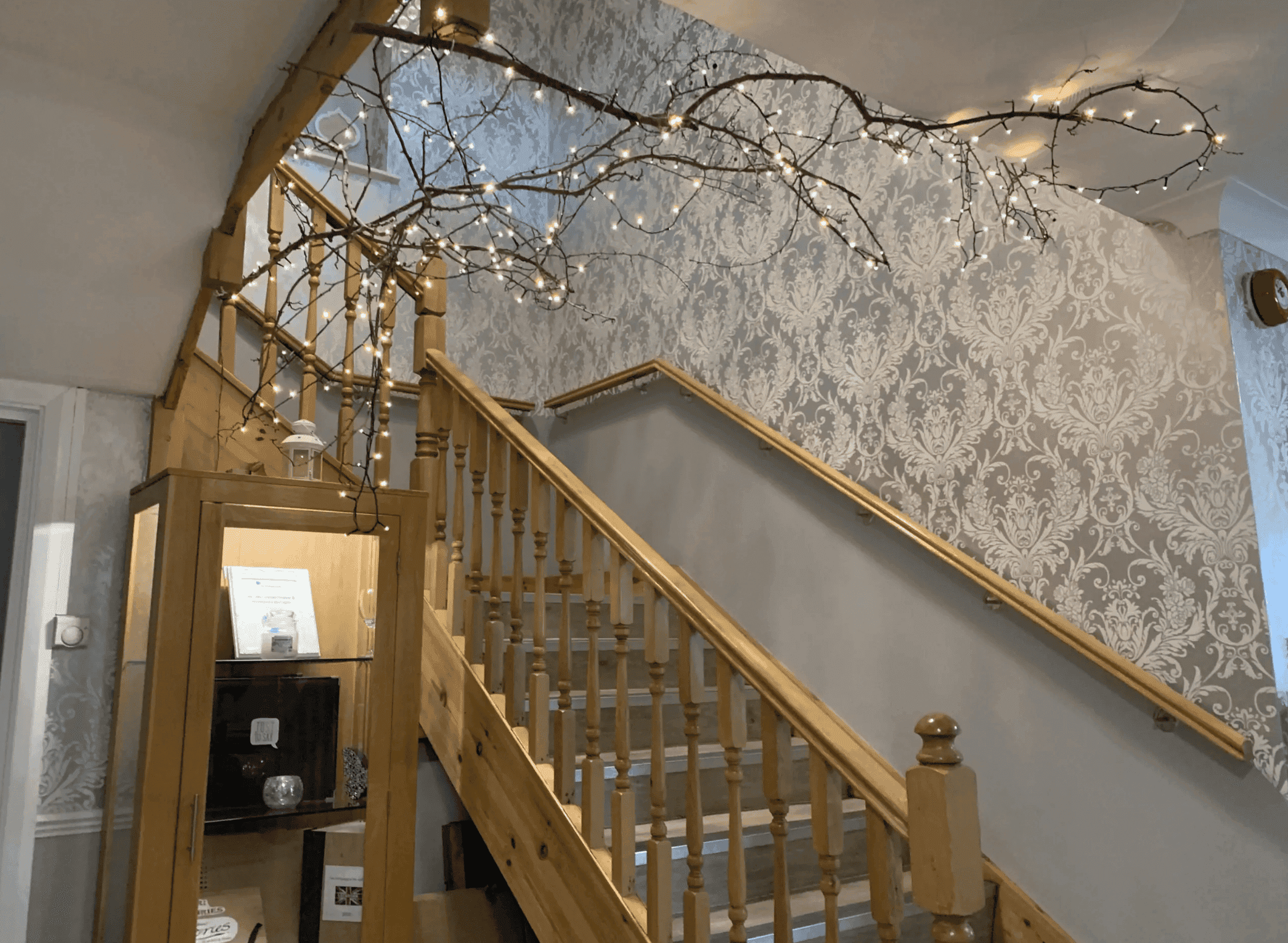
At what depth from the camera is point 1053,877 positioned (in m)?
2.39

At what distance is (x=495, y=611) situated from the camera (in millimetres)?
2389

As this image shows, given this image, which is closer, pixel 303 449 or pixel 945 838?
pixel 945 838

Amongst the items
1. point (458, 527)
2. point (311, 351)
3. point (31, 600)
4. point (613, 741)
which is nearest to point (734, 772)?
point (613, 741)

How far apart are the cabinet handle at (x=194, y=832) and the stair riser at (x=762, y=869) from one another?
0.98 m

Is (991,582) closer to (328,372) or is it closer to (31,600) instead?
(328,372)

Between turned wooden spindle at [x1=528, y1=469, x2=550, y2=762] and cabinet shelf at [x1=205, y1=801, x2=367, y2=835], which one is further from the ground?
turned wooden spindle at [x1=528, y1=469, x2=550, y2=762]

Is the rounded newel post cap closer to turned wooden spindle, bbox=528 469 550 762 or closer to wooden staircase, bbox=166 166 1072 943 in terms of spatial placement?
wooden staircase, bbox=166 166 1072 943

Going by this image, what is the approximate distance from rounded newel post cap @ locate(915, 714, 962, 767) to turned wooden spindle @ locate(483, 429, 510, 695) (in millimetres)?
1211

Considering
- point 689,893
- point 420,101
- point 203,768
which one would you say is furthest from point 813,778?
point 420,101

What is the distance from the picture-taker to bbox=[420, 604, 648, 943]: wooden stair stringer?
1.99m

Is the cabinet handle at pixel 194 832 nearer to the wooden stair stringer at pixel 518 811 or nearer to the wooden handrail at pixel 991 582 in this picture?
the wooden stair stringer at pixel 518 811

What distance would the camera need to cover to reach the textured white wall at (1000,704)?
6.91ft

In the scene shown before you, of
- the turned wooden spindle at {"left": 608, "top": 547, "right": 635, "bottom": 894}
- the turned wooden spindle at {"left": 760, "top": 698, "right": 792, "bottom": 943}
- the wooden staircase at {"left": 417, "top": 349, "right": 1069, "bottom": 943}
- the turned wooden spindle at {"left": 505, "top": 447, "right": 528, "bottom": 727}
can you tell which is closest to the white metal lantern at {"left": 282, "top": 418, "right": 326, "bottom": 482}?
the wooden staircase at {"left": 417, "top": 349, "right": 1069, "bottom": 943}

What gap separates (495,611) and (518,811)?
0.50 m
